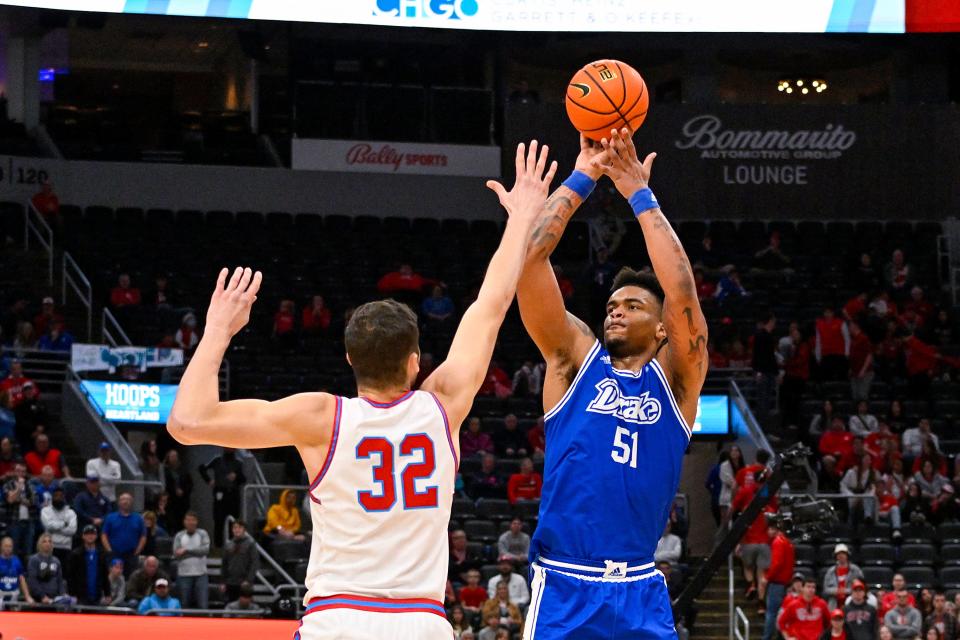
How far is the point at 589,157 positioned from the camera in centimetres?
621

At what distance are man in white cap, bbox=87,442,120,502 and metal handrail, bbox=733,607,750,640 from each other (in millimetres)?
7739

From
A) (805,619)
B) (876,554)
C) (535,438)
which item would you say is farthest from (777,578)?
(535,438)

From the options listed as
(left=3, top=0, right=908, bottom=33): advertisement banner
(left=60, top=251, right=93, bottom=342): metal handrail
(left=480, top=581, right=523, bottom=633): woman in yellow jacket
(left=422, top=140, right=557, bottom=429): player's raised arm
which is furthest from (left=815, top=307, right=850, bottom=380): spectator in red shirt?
(left=422, top=140, right=557, bottom=429): player's raised arm

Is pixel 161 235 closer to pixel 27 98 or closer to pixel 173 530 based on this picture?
pixel 27 98

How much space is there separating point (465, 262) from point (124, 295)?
20.1 feet

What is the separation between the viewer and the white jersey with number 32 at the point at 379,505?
4617 millimetres

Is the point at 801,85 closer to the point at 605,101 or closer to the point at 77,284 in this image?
the point at 77,284

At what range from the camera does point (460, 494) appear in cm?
2062

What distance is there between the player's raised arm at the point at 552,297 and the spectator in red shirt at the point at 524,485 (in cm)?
1418

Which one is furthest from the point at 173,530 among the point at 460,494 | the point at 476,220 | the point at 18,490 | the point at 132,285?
the point at 476,220

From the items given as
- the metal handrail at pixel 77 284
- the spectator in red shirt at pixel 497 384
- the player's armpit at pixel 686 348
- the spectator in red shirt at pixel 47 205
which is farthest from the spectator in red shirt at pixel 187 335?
the player's armpit at pixel 686 348

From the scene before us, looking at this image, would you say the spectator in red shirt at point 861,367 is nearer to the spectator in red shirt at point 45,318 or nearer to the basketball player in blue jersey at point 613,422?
the spectator in red shirt at point 45,318

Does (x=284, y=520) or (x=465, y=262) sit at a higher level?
(x=465, y=262)

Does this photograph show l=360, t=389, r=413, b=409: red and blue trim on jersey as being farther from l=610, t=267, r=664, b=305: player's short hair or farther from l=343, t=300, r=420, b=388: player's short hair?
l=610, t=267, r=664, b=305: player's short hair
